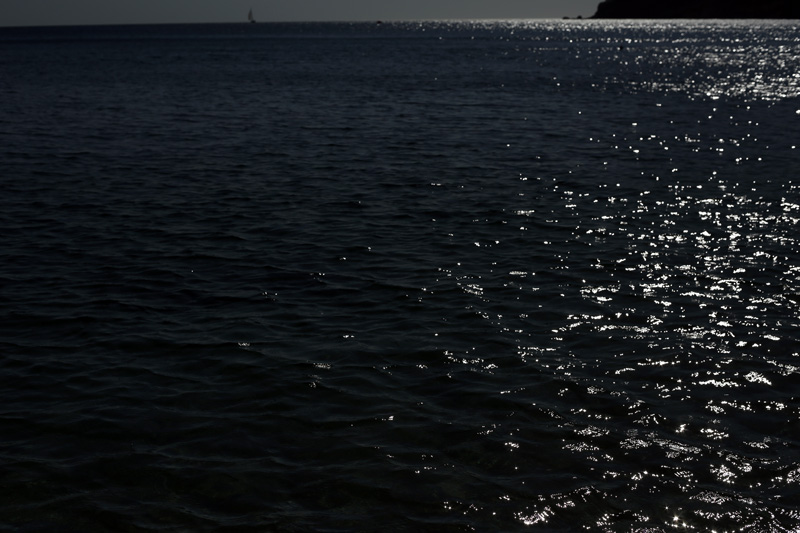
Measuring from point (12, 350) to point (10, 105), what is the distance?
4751 cm

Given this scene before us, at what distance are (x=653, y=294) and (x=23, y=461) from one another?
12614mm

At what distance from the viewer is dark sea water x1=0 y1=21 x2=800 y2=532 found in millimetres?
10211

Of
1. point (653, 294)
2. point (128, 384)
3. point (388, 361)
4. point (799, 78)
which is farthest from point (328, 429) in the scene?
point (799, 78)

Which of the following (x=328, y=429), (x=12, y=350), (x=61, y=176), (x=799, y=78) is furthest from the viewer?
(x=799, y=78)

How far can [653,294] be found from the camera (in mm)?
17250

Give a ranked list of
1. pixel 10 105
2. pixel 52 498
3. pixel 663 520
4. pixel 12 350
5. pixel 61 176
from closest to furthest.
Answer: pixel 663 520
pixel 52 498
pixel 12 350
pixel 61 176
pixel 10 105

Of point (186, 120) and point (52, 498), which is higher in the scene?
point (186, 120)

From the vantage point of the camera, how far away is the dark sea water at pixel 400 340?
10.2m

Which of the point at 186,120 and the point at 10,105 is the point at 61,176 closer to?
the point at 186,120

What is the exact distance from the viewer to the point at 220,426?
11906 mm

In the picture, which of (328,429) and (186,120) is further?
(186,120)

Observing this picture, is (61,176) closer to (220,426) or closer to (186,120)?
(186,120)

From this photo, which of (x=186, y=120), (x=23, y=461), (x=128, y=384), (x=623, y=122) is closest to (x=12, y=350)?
(x=128, y=384)

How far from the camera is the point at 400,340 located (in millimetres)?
14938
